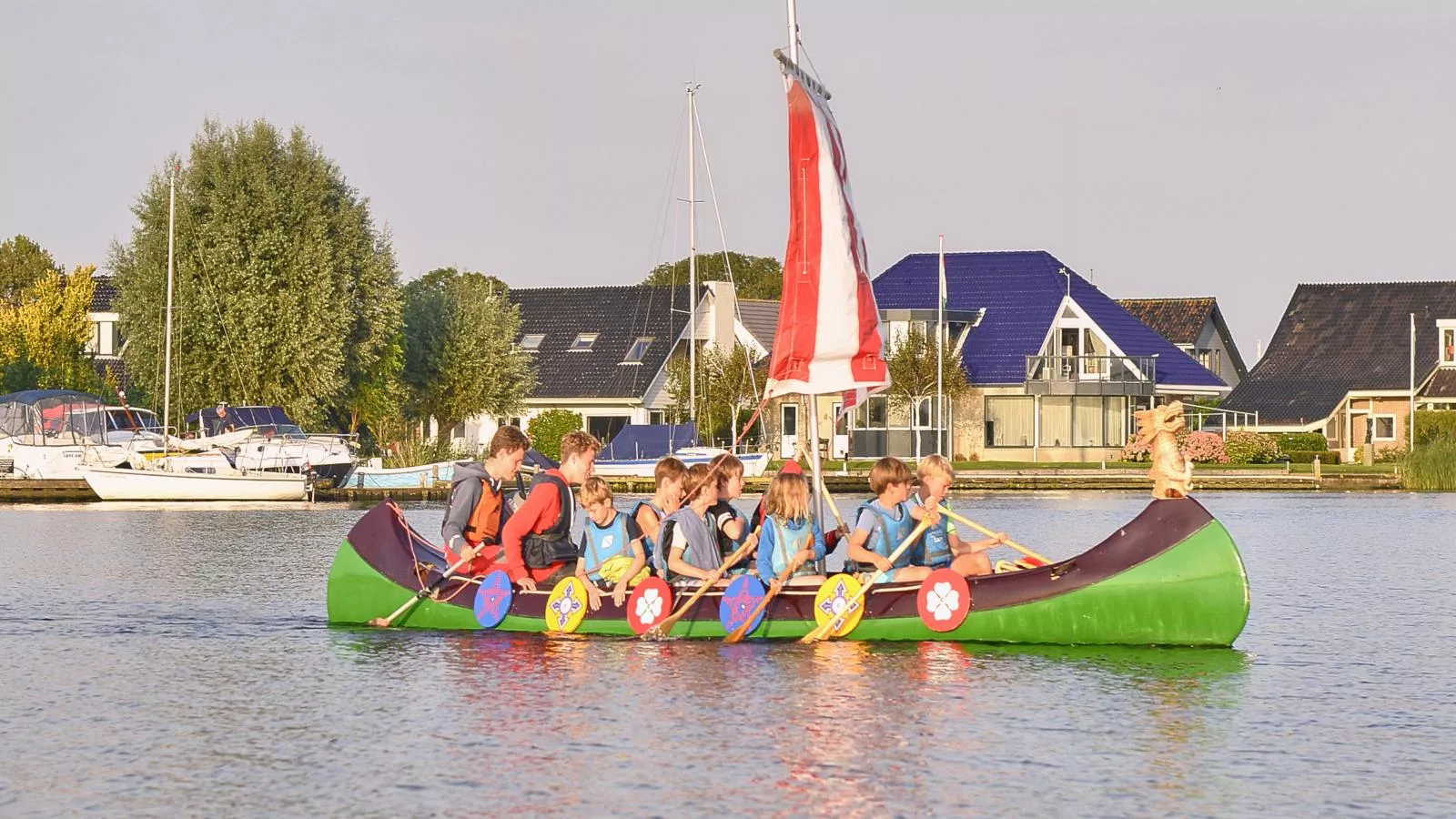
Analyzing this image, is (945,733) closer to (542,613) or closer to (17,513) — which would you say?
(542,613)

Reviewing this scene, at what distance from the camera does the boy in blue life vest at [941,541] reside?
19.8 metres

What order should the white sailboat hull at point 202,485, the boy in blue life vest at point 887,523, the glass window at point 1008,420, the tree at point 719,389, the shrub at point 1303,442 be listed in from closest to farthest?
the boy in blue life vest at point 887,523
the white sailboat hull at point 202,485
the tree at point 719,389
the shrub at point 1303,442
the glass window at point 1008,420

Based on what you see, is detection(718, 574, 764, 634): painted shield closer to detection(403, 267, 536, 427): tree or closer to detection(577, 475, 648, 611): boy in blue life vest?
detection(577, 475, 648, 611): boy in blue life vest

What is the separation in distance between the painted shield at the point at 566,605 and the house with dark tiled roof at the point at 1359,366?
5989 cm

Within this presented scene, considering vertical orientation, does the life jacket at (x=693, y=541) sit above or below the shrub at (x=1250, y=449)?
below

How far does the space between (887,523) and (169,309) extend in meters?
38.0

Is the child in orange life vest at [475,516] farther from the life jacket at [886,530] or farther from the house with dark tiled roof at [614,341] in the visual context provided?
the house with dark tiled roof at [614,341]

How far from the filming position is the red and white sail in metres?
21.4

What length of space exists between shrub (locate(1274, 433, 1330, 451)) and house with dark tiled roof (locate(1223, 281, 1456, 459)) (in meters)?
3.05

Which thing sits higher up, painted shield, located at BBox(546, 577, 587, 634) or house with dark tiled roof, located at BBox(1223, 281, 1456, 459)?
house with dark tiled roof, located at BBox(1223, 281, 1456, 459)

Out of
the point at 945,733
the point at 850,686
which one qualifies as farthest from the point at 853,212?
the point at 945,733

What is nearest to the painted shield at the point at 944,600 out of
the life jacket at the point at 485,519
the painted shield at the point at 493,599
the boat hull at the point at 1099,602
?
the boat hull at the point at 1099,602

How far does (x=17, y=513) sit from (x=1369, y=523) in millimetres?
30316

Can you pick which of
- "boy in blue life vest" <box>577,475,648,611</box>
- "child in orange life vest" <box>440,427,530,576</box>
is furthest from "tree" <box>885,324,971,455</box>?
"boy in blue life vest" <box>577,475,648,611</box>
